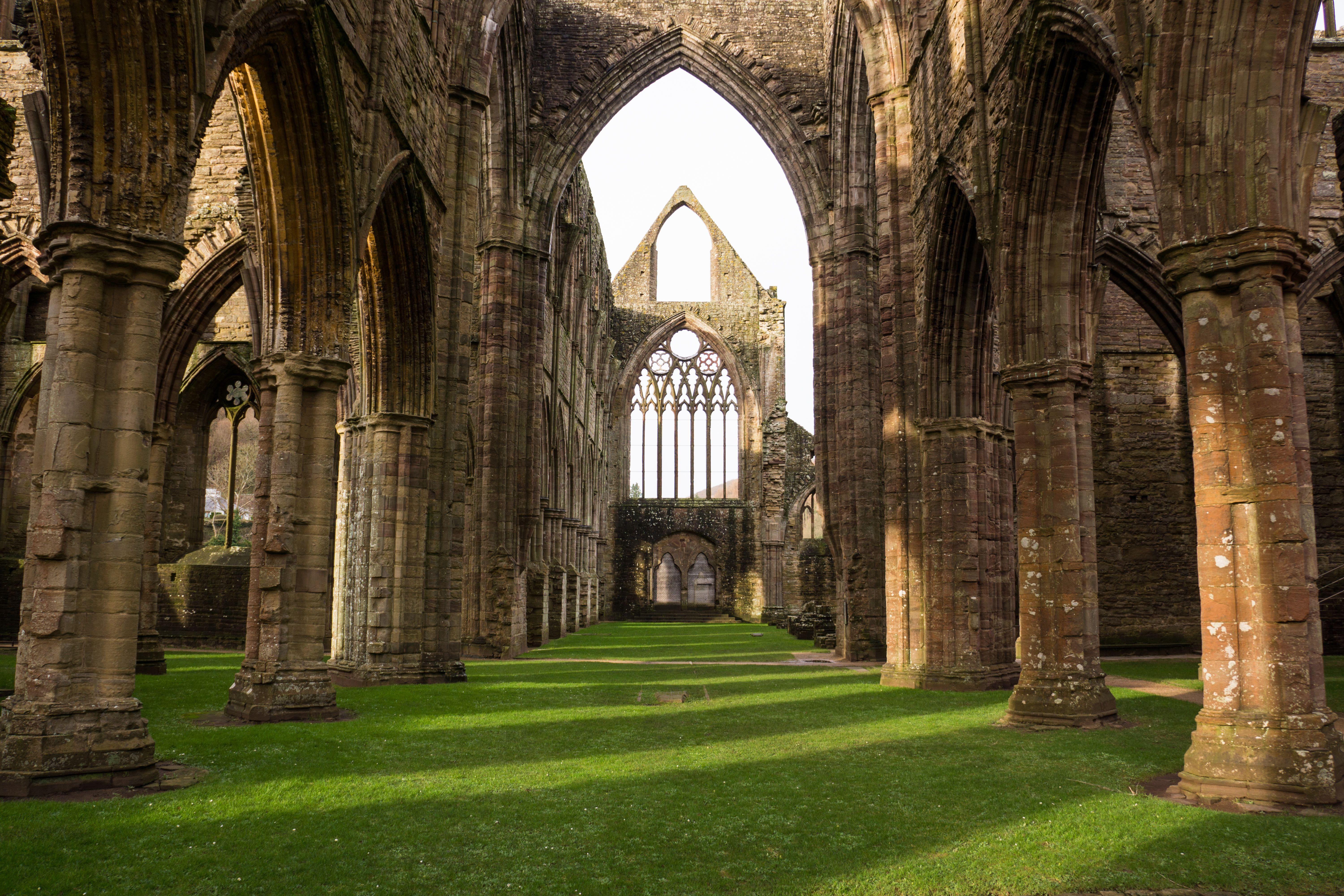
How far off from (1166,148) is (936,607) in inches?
227

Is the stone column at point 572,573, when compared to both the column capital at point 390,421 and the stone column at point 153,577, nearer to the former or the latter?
the stone column at point 153,577

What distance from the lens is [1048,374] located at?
7910 millimetres

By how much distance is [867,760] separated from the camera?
6125 mm

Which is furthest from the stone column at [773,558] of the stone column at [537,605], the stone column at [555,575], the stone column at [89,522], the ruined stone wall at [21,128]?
the stone column at [89,522]

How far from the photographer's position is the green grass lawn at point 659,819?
364cm

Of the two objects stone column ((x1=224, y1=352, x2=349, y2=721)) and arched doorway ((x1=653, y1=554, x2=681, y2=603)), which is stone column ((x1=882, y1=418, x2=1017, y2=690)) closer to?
stone column ((x1=224, y1=352, x2=349, y2=721))

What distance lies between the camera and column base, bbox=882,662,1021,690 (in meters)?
10.1

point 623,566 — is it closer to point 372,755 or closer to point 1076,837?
point 372,755

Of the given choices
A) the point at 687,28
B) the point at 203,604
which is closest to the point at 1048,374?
the point at 687,28

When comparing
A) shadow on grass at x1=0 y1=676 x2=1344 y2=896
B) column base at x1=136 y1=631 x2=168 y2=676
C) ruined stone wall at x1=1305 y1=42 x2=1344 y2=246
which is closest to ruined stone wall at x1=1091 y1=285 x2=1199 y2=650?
ruined stone wall at x1=1305 y1=42 x2=1344 y2=246

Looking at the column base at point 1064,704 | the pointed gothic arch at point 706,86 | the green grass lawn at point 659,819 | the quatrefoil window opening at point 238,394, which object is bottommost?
the green grass lawn at point 659,819

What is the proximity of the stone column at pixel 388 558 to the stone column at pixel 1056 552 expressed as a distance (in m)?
6.10

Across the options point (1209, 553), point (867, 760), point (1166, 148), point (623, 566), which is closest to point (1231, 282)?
point (1166, 148)

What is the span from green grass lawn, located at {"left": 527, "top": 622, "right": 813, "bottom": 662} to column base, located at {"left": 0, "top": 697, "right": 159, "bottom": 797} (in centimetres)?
1028
